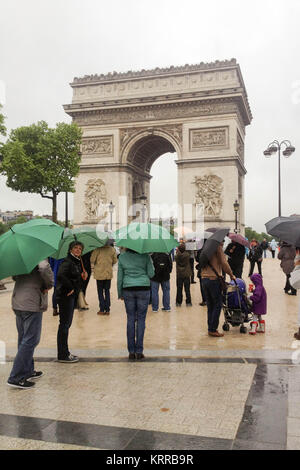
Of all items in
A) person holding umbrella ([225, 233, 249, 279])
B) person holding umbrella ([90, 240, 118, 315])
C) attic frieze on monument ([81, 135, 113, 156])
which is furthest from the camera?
attic frieze on monument ([81, 135, 113, 156])

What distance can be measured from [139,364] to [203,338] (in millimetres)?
1909

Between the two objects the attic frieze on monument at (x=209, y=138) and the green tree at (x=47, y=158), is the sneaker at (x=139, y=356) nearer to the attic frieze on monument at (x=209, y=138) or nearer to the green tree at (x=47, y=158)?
the green tree at (x=47, y=158)

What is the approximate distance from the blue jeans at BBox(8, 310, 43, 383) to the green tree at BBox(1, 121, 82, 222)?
2797 centimetres

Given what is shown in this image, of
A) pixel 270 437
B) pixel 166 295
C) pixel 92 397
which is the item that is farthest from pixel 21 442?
pixel 166 295

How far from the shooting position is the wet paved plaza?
377 cm

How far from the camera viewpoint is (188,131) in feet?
113

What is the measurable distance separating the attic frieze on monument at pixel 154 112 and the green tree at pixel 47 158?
4046 mm

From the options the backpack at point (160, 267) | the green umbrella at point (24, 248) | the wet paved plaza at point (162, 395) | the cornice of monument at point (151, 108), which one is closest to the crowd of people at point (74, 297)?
the wet paved plaza at point (162, 395)

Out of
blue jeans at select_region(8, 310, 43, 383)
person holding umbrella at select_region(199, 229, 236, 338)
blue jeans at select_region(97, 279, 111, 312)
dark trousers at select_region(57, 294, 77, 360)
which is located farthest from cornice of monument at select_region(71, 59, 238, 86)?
blue jeans at select_region(8, 310, 43, 383)

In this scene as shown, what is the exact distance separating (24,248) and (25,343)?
1176mm

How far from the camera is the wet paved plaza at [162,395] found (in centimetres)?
377

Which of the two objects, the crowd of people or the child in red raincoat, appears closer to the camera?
the crowd of people

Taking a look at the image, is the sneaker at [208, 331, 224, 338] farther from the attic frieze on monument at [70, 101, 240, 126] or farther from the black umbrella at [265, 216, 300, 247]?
the attic frieze on monument at [70, 101, 240, 126]

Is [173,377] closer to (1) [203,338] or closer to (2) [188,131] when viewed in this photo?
(1) [203,338]
